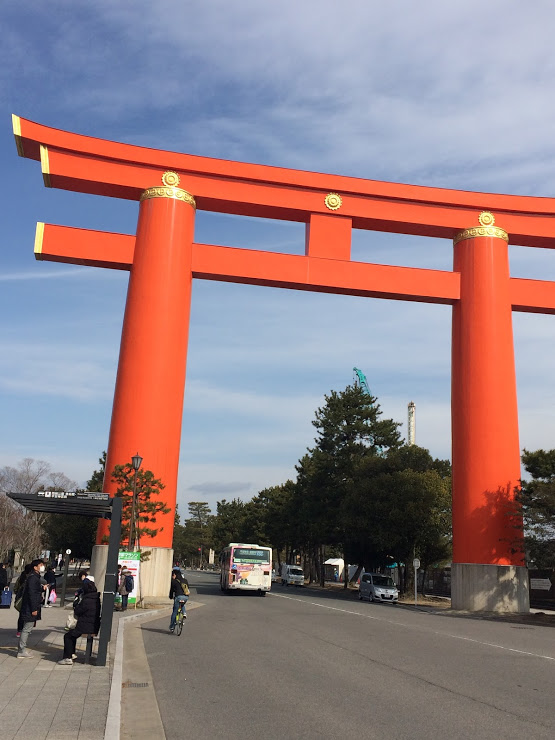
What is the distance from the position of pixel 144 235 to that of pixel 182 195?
2576 millimetres

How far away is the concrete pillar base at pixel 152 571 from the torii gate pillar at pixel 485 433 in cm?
1249

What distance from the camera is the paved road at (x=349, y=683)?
7668 millimetres

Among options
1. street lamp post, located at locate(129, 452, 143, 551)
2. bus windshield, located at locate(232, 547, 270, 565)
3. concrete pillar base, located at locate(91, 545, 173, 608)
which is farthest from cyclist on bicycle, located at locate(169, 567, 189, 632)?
bus windshield, located at locate(232, 547, 270, 565)

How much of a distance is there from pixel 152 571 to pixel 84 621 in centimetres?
1791

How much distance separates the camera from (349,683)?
33.9 feet

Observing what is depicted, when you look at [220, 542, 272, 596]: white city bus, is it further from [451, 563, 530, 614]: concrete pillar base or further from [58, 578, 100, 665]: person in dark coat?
[58, 578, 100, 665]: person in dark coat

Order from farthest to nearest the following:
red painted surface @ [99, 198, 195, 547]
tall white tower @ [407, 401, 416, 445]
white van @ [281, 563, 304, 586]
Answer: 1. tall white tower @ [407, 401, 416, 445]
2. white van @ [281, 563, 304, 586]
3. red painted surface @ [99, 198, 195, 547]

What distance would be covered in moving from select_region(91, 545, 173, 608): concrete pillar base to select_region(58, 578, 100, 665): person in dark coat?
1695cm

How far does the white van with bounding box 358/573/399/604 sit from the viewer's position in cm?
3941

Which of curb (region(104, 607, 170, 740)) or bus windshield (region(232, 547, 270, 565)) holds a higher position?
bus windshield (region(232, 547, 270, 565))

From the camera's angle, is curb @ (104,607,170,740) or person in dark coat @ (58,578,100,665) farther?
person in dark coat @ (58,578,100,665)

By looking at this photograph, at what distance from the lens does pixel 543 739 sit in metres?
7.12

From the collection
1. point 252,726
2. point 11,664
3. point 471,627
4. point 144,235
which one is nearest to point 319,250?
point 144,235

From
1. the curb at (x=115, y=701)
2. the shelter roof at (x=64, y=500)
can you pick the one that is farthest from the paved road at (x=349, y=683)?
the shelter roof at (x=64, y=500)
